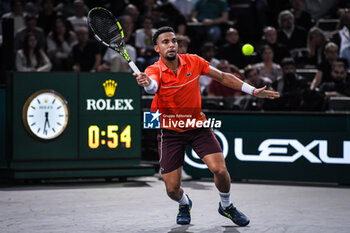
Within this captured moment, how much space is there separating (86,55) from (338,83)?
202 inches

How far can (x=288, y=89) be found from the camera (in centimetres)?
1131

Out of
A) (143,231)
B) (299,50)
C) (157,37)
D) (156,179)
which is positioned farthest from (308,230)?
(299,50)

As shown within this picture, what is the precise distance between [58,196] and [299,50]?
6.36 metres

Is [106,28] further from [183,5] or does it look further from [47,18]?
[183,5]

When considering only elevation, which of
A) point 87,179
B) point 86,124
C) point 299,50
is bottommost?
point 87,179

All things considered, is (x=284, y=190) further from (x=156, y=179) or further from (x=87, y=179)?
(x=87, y=179)

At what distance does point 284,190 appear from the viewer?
970 centimetres

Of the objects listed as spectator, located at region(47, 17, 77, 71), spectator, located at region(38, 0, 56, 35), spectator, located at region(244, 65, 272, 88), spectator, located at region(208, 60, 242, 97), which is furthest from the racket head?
spectator, located at region(38, 0, 56, 35)

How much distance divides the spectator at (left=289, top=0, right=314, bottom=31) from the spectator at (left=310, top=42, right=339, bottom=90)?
225 centimetres

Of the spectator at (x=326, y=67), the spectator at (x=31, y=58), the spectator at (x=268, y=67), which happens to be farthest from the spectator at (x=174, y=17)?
the spectator at (x=326, y=67)

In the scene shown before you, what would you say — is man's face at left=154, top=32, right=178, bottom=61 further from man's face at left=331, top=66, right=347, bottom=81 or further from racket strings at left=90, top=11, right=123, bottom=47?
man's face at left=331, top=66, right=347, bottom=81

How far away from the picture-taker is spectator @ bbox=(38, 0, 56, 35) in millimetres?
15506

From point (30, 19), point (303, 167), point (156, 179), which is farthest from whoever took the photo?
point (30, 19)

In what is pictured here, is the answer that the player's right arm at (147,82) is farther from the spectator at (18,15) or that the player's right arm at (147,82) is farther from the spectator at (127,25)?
the spectator at (18,15)
